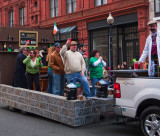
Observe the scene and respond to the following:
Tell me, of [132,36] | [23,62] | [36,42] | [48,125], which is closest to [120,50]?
[132,36]

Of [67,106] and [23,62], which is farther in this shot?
[23,62]

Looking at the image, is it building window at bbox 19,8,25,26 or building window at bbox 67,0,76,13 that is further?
building window at bbox 19,8,25,26

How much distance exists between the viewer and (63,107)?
7.09m

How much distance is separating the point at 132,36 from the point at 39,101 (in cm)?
1353

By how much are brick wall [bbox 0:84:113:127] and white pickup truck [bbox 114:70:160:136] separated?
57cm

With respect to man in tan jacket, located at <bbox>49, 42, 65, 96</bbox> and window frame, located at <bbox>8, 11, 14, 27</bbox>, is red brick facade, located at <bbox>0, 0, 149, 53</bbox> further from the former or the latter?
man in tan jacket, located at <bbox>49, 42, 65, 96</bbox>

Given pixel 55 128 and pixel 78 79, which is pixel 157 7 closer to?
pixel 78 79

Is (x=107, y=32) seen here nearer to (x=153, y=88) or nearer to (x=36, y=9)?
(x=36, y=9)

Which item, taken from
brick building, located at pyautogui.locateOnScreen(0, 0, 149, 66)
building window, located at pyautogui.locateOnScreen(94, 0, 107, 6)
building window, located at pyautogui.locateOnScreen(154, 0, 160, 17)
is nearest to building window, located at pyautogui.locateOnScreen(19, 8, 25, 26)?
brick building, located at pyautogui.locateOnScreen(0, 0, 149, 66)

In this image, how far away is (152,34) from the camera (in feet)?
21.1

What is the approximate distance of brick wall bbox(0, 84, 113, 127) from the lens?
6824 millimetres

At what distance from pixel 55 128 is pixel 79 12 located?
1870 cm

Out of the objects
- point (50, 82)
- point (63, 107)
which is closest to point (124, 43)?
point (50, 82)

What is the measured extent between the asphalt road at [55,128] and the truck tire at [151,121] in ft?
2.74
